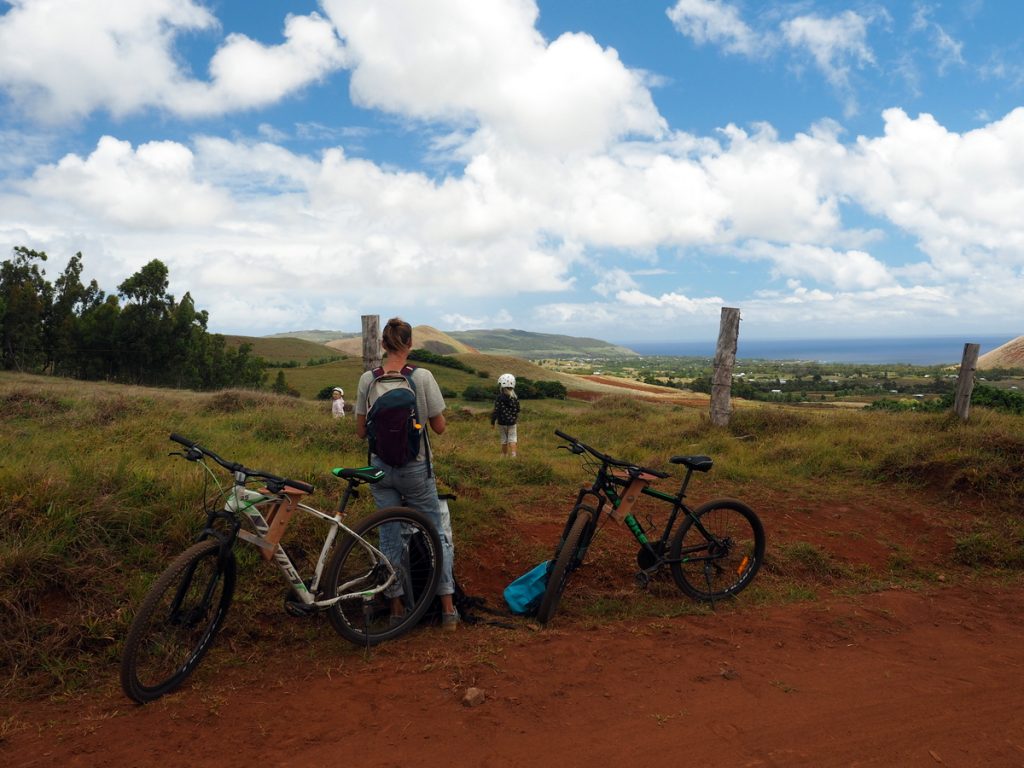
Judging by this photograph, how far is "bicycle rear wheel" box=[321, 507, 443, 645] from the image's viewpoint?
167 inches

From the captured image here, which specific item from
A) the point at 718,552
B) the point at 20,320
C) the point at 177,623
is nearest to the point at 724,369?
the point at 718,552

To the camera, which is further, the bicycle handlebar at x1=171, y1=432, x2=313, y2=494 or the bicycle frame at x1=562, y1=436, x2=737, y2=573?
the bicycle frame at x1=562, y1=436, x2=737, y2=573

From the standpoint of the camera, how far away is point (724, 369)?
12938mm

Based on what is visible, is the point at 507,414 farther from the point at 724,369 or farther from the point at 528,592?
the point at 528,592

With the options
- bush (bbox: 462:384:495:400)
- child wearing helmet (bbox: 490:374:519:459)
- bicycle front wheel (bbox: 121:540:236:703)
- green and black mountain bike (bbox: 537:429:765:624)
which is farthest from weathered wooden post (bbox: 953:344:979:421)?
bush (bbox: 462:384:495:400)

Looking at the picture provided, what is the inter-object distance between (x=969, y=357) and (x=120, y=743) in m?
13.9

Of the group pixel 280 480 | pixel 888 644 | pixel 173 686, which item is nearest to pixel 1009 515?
pixel 888 644

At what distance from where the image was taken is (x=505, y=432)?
1155 centimetres

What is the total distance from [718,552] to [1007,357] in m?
32.9

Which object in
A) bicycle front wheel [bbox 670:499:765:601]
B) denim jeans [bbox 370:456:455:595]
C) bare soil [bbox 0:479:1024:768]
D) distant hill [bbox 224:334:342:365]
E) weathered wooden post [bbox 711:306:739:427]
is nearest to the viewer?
bare soil [bbox 0:479:1024:768]

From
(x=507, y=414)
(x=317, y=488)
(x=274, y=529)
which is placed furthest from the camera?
(x=507, y=414)

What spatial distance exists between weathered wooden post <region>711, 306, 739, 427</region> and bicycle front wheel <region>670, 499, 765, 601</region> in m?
7.30

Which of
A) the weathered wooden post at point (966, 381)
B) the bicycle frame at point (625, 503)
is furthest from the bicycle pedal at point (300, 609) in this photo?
the weathered wooden post at point (966, 381)

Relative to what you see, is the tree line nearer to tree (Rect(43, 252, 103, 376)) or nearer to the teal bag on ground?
tree (Rect(43, 252, 103, 376))
